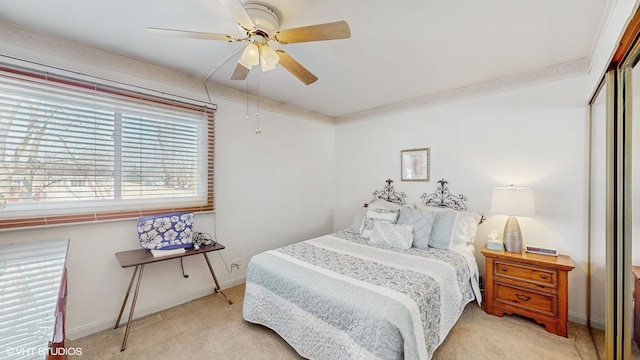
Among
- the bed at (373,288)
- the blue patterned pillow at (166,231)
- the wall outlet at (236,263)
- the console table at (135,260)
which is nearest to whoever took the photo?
the bed at (373,288)

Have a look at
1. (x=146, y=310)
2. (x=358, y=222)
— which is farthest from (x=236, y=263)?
(x=358, y=222)

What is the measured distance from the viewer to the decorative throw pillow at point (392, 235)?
260 cm

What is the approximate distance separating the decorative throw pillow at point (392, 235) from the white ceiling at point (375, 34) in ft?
5.30

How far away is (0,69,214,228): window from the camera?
1825 millimetres

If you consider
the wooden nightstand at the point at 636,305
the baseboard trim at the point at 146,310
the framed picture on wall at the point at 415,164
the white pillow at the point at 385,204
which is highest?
the framed picture on wall at the point at 415,164

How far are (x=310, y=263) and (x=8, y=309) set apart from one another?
162 cm

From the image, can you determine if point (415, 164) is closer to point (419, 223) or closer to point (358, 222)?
point (419, 223)

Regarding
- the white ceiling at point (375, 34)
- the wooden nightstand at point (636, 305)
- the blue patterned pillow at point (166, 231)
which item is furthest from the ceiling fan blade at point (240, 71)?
the wooden nightstand at point (636, 305)

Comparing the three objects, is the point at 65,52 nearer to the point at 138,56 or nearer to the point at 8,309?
the point at 138,56

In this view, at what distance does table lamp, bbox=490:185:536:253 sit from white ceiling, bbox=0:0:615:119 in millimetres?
1223

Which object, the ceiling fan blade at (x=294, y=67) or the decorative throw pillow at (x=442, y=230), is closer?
the ceiling fan blade at (x=294, y=67)

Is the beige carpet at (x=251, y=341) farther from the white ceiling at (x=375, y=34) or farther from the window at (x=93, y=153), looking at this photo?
the white ceiling at (x=375, y=34)

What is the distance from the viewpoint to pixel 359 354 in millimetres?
1451

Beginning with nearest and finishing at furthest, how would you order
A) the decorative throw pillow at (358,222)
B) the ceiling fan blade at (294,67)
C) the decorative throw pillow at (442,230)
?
the ceiling fan blade at (294,67)
the decorative throw pillow at (442,230)
the decorative throw pillow at (358,222)
